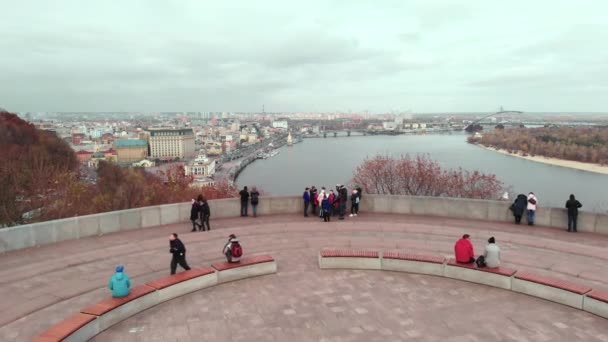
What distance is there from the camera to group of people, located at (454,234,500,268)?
918cm

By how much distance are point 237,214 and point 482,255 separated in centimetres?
797

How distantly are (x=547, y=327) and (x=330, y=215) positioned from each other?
8.03m

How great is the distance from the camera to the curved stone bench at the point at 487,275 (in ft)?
26.4

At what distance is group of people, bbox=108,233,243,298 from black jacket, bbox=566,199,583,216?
928 cm

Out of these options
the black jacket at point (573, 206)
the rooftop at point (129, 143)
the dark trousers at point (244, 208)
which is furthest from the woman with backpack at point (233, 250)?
the rooftop at point (129, 143)

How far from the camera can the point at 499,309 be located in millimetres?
8125

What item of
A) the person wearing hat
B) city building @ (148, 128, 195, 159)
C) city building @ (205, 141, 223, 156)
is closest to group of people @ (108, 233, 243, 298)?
the person wearing hat

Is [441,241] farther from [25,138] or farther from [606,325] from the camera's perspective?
[25,138]

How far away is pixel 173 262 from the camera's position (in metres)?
9.08

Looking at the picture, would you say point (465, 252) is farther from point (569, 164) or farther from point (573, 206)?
point (569, 164)

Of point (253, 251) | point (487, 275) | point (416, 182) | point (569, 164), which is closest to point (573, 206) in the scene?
point (487, 275)

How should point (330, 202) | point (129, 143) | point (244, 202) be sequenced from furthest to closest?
point (129, 143)
point (244, 202)
point (330, 202)

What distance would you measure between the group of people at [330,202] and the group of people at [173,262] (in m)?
4.98

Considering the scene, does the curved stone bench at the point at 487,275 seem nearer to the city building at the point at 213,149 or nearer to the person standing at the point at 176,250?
the person standing at the point at 176,250
